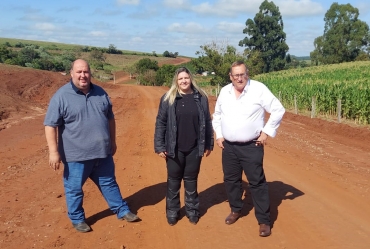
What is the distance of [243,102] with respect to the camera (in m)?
4.92

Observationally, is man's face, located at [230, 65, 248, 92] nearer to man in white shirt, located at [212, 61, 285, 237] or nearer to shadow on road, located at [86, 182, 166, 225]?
man in white shirt, located at [212, 61, 285, 237]

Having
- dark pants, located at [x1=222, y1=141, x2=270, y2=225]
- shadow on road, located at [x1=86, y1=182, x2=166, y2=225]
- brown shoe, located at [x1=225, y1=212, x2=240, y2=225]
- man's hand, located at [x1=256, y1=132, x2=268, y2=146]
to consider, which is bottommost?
shadow on road, located at [x1=86, y1=182, x2=166, y2=225]

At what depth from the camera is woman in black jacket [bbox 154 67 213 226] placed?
509 cm

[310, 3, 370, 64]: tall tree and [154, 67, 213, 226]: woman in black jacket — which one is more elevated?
[310, 3, 370, 64]: tall tree

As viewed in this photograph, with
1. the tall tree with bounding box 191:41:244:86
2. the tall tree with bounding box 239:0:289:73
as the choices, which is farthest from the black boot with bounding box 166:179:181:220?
the tall tree with bounding box 239:0:289:73

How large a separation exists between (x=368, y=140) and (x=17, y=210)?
35.4ft

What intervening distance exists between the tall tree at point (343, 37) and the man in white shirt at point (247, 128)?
8951 cm

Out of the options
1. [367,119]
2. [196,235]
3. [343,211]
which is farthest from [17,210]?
[367,119]

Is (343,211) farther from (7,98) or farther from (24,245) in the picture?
(7,98)

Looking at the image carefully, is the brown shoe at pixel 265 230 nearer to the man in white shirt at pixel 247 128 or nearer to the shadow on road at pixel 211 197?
the man in white shirt at pixel 247 128

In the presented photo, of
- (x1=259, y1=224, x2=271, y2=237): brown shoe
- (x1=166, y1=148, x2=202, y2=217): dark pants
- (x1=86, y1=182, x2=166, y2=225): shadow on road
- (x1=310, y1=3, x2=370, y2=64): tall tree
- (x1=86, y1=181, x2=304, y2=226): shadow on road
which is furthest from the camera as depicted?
(x1=310, y1=3, x2=370, y2=64): tall tree

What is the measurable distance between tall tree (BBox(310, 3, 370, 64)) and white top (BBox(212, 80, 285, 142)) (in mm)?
89556

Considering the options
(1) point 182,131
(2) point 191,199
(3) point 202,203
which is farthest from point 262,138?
(3) point 202,203

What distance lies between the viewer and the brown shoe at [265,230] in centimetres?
495
